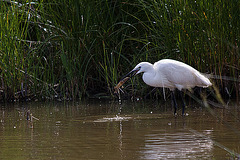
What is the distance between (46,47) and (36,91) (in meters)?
0.99

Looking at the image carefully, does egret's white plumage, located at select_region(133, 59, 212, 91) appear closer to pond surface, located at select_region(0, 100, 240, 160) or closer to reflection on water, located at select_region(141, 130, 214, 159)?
pond surface, located at select_region(0, 100, 240, 160)

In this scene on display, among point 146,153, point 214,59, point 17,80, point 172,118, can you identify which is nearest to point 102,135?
point 146,153

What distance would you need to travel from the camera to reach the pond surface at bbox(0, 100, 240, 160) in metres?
3.95

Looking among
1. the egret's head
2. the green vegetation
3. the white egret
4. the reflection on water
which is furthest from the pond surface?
the green vegetation

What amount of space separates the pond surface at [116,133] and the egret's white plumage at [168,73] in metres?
0.44

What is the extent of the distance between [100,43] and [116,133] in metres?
4.04

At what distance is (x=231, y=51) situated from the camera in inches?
287

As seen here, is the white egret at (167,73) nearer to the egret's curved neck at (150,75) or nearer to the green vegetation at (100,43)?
the egret's curved neck at (150,75)

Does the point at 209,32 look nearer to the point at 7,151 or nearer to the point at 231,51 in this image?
the point at 231,51

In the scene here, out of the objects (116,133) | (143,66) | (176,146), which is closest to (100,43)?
(143,66)

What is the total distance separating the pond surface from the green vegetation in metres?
0.76

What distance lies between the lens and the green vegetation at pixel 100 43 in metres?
7.30

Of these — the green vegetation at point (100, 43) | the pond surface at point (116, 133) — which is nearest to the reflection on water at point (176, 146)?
the pond surface at point (116, 133)

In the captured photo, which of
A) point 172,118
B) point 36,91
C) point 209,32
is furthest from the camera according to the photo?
point 36,91
